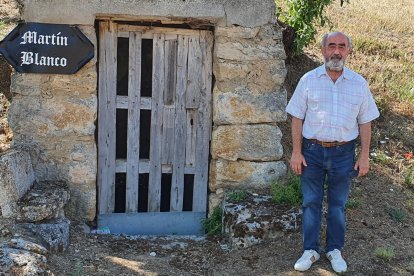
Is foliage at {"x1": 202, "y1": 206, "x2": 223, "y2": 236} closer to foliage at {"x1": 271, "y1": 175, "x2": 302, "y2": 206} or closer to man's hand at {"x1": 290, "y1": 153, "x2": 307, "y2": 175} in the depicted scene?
foliage at {"x1": 271, "y1": 175, "x2": 302, "y2": 206}

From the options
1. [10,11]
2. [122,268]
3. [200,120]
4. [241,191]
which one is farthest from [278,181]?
[10,11]

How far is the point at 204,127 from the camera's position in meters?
5.95

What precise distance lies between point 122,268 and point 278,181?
1855 millimetres

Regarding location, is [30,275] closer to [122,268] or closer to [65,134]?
[122,268]

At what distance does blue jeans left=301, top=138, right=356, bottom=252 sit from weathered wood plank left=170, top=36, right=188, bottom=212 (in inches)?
60.9

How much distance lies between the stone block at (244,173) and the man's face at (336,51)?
64.8 inches

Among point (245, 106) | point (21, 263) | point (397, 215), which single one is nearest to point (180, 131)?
point (245, 106)

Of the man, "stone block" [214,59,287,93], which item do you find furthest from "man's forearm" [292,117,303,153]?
"stone block" [214,59,287,93]

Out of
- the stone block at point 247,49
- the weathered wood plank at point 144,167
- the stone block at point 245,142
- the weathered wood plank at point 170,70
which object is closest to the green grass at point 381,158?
the stone block at point 245,142

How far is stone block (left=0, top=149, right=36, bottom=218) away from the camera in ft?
16.2

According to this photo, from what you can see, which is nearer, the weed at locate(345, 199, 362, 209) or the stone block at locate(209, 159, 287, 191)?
the stone block at locate(209, 159, 287, 191)

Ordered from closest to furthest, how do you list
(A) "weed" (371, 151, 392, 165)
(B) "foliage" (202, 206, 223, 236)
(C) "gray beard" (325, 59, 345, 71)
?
(C) "gray beard" (325, 59, 345, 71)
(B) "foliage" (202, 206, 223, 236)
(A) "weed" (371, 151, 392, 165)

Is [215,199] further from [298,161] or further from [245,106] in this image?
[298,161]

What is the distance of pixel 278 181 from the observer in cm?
593
